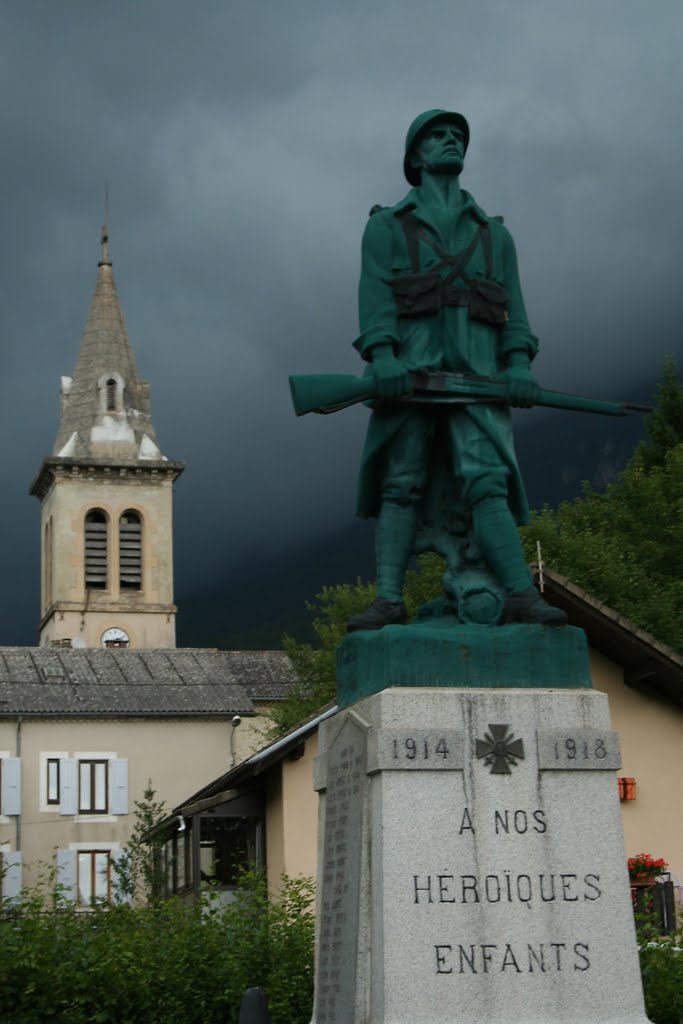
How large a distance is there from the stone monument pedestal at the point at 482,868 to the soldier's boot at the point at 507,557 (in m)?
0.55

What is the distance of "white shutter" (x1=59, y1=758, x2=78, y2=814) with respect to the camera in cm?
4497

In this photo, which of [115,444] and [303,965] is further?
[115,444]

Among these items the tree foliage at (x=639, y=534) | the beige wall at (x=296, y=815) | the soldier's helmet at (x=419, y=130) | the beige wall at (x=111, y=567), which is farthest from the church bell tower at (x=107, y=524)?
the soldier's helmet at (x=419, y=130)

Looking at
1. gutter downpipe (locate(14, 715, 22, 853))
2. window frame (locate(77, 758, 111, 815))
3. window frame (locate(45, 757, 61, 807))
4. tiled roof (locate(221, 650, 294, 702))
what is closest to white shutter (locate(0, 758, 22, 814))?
gutter downpipe (locate(14, 715, 22, 853))

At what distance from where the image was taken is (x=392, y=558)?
9.63 meters

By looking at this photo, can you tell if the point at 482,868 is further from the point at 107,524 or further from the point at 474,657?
the point at 107,524

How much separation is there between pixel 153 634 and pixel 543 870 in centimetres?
6880

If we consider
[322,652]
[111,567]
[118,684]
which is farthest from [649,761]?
[111,567]

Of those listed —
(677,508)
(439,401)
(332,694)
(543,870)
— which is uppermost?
(677,508)

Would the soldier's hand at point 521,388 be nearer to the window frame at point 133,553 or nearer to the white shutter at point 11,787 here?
the white shutter at point 11,787

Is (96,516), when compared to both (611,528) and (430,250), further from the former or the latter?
(430,250)

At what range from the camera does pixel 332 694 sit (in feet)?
130

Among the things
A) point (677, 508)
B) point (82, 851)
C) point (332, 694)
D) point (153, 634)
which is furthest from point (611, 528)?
point (153, 634)

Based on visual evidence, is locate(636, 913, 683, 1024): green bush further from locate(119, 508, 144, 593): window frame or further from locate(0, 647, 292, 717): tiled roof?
locate(119, 508, 144, 593): window frame
